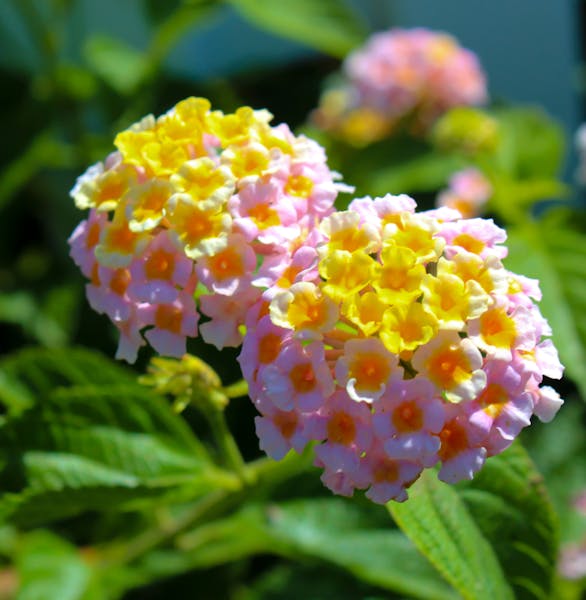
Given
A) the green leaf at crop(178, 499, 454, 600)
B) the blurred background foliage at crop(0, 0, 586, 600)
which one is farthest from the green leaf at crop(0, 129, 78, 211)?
the green leaf at crop(178, 499, 454, 600)

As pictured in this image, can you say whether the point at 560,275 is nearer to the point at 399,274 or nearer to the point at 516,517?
the point at 516,517

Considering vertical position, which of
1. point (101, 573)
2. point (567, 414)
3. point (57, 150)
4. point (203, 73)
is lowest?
point (101, 573)

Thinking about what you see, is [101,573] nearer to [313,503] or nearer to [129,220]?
[313,503]

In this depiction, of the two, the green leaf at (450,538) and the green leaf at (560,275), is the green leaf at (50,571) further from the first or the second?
the green leaf at (560,275)

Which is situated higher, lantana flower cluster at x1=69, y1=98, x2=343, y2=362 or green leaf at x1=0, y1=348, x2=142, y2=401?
lantana flower cluster at x1=69, y1=98, x2=343, y2=362

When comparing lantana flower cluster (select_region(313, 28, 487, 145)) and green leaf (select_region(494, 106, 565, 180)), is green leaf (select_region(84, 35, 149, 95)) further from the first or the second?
green leaf (select_region(494, 106, 565, 180))

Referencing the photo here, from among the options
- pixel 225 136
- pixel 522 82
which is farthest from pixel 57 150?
pixel 522 82

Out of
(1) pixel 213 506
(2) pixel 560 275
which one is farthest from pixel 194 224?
(2) pixel 560 275
